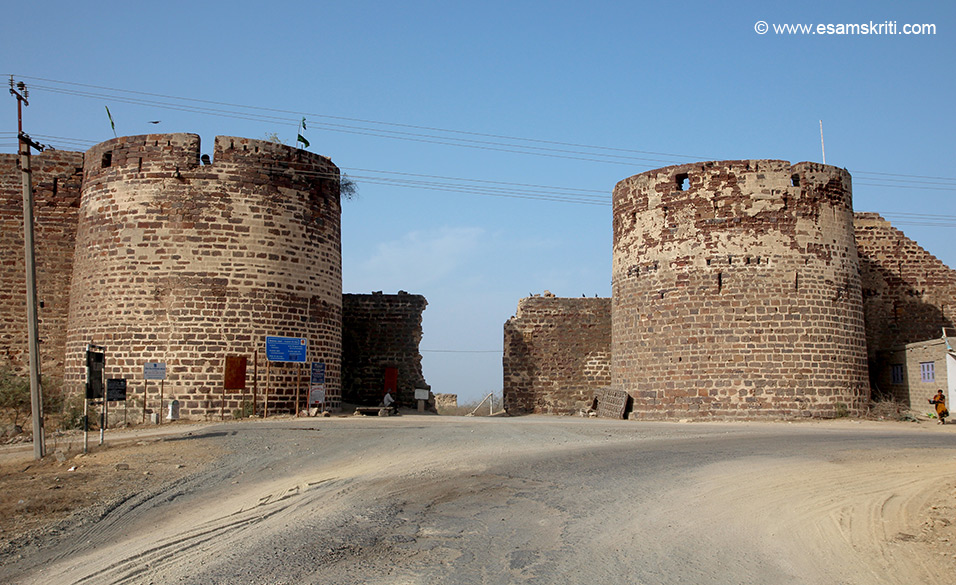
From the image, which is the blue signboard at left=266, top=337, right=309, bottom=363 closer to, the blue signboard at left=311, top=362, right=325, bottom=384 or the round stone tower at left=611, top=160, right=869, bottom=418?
the blue signboard at left=311, top=362, right=325, bottom=384

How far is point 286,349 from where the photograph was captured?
1888cm

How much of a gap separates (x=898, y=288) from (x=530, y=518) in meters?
20.3

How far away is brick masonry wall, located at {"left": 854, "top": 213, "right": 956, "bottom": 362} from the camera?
24.1 m

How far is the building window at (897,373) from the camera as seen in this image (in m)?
22.5

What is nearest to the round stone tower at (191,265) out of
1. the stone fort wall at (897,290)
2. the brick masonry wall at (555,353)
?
the brick masonry wall at (555,353)

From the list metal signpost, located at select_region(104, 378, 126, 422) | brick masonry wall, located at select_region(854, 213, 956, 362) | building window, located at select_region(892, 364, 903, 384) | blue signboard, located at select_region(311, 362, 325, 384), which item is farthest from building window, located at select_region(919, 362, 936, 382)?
metal signpost, located at select_region(104, 378, 126, 422)

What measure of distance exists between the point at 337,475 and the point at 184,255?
1000cm

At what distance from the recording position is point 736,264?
19469 mm

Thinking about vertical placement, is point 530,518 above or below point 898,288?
below

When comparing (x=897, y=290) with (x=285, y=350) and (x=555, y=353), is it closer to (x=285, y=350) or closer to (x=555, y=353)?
(x=555, y=353)

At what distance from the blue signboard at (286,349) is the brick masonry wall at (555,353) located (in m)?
7.51

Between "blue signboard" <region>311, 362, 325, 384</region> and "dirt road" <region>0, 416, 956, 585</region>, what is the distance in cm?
676

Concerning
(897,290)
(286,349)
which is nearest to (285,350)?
(286,349)

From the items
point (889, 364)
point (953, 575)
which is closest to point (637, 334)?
point (889, 364)
